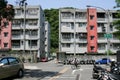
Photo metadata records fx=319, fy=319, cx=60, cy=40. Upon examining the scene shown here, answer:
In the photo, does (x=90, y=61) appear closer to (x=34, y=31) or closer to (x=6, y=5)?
(x=34, y=31)

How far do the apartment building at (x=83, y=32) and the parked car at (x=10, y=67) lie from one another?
5488 centimetres

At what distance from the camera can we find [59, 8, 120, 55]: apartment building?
78.7 meters

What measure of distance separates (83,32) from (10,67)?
58.1 m

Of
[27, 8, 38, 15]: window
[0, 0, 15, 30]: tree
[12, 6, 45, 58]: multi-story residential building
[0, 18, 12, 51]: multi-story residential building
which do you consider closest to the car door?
[0, 0, 15, 30]: tree

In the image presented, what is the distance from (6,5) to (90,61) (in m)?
44.8

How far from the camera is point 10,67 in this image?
22.1 m

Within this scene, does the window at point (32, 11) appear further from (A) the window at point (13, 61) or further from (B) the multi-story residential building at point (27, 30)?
(A) the window at point (13, 61)

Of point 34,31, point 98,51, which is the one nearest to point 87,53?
point 98,51

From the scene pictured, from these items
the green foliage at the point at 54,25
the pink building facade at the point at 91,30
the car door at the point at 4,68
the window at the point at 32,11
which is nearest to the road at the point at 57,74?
the car door at the point at 4,68

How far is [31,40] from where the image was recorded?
80.8m

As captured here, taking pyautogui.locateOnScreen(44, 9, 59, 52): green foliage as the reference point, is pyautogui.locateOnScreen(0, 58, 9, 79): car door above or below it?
below

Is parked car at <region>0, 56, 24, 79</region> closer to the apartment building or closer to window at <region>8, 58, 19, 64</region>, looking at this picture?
window at <region>8, 58, 19, 64</region>

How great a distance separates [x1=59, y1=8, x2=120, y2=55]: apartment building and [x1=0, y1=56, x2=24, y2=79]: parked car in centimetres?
5488

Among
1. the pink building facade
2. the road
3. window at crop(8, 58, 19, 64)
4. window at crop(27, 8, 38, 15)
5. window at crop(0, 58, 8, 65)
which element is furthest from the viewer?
window at crop(27, 8, 38, 15)
